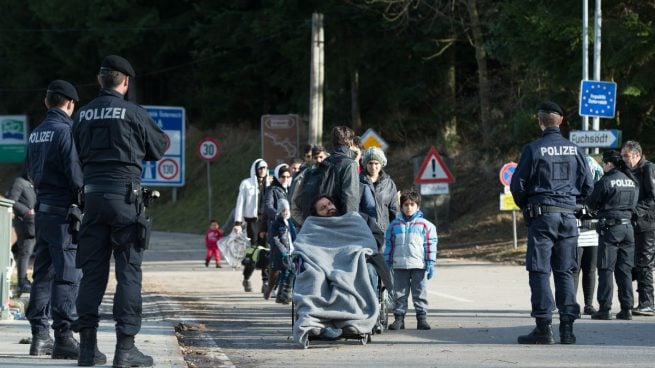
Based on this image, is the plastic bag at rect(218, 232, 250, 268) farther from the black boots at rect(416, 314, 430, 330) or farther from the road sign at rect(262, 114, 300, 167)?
the road sign at rect(262, 114, 300, 167)

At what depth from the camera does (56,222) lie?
974 cm

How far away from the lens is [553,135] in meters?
11.4

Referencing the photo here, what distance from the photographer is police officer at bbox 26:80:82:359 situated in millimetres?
9672

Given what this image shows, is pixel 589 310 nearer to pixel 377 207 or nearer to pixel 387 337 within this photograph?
pixel 377 207

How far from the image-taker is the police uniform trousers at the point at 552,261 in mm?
11141

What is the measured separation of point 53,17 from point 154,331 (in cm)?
4282

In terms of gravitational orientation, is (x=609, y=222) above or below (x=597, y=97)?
below

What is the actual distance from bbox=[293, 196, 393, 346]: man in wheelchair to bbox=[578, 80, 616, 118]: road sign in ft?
37.0

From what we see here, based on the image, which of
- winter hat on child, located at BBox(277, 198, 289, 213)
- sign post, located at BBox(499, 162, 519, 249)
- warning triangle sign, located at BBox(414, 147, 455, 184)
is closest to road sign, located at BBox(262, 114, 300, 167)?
warning triangle sign, located at BBox(414, 147, 455, 184)

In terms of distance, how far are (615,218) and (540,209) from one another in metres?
2.67

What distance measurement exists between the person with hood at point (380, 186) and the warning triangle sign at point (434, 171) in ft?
45.0

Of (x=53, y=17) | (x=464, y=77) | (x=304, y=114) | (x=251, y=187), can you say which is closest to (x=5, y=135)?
(x=53, y=17)

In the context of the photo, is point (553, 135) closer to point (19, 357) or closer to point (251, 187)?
point (19, 357)

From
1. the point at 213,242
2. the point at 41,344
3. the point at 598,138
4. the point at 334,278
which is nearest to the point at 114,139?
the point at 41,344
